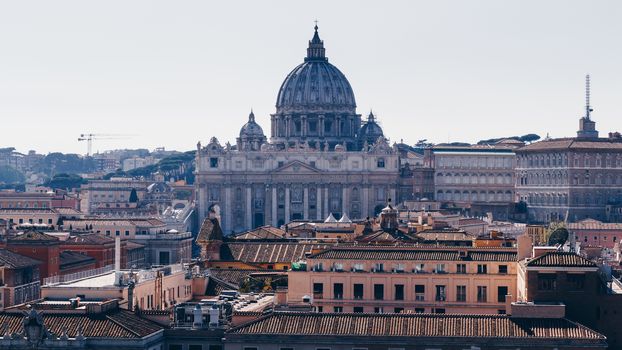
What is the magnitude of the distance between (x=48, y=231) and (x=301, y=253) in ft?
111

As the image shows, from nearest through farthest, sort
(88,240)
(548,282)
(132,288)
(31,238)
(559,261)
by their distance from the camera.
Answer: (132,288)
(548,282)
(559,261)
(31,238)
(88,240)

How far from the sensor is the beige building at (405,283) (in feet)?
254

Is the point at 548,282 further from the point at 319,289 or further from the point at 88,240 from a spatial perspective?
the point at 88,240

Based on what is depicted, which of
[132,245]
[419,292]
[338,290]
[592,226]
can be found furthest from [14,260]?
[592,226]

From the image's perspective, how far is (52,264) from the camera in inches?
3974

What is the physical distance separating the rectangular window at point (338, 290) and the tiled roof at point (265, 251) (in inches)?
867

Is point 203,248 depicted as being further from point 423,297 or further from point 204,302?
point 204,302

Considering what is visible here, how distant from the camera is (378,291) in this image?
256ft

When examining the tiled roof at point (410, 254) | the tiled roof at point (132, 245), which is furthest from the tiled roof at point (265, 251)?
the tiled roof at point (132, 245)

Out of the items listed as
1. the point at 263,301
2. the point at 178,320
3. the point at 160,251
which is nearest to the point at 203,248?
the point at 263,301

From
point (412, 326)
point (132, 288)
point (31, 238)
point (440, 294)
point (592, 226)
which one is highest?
point (592, 226)

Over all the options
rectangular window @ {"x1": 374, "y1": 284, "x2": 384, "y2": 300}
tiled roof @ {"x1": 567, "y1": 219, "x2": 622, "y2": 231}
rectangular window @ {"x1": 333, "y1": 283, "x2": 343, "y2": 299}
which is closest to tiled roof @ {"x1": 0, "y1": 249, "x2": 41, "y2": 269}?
rectangular window @ {"x1": 333, "y1": 283, "x2": 343, "y2": 299}

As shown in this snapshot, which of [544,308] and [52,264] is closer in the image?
[544,308]

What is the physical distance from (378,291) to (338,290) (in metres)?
1.47
